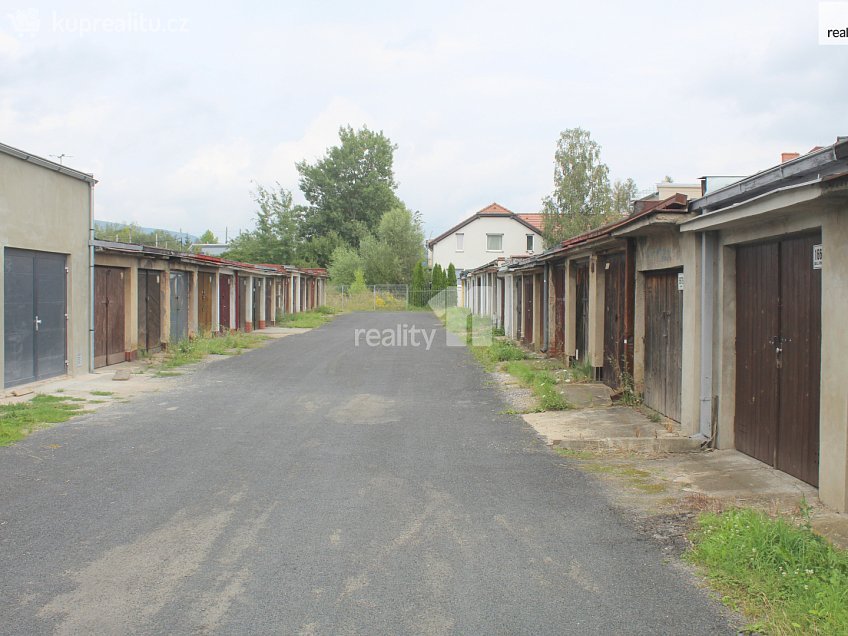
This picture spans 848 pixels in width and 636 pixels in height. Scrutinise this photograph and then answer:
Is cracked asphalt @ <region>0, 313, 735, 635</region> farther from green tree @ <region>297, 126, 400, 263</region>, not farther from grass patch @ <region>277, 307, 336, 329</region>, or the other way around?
green tree @ <region>297, 126, 400, 263</region>

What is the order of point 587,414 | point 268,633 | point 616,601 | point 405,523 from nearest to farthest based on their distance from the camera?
point 268,633, point 616,601, point 405,523, point 587,414

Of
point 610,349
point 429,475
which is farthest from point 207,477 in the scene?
point 610,349

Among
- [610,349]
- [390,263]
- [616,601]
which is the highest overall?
[390,263]

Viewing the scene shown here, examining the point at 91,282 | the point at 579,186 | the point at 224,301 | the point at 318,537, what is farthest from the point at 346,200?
the point at 318,537

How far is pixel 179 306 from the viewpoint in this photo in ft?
70.9

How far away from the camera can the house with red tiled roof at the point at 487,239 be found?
192 ft

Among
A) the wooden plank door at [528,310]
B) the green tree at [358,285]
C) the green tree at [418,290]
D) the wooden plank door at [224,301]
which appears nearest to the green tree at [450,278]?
the green tree at [418,290]

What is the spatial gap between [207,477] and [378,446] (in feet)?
7.32

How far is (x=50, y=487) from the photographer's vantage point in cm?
673

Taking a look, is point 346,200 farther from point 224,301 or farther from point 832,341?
point 832,341

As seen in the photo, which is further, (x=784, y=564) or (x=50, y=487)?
(x=50, y=487)

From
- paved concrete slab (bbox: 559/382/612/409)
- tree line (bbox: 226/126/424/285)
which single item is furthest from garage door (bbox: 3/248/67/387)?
tree line (bbox: 226/126/424/285)

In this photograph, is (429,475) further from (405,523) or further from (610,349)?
(610,349)

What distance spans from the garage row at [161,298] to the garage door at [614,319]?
10.7 metres
